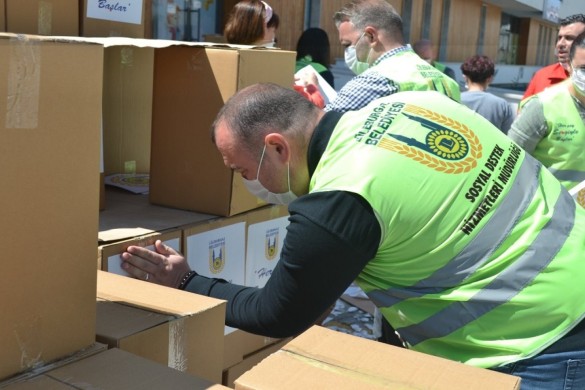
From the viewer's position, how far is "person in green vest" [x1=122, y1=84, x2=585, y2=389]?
1.32 metres

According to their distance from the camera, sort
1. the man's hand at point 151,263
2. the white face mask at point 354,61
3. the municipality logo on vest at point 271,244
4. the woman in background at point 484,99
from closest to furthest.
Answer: the man's hand at point 151,263 < the municipality logo on vest at point 271,244 < the white face mask at point 354,61 < the woman in background at point 484,99

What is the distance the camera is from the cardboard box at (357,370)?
1.22m

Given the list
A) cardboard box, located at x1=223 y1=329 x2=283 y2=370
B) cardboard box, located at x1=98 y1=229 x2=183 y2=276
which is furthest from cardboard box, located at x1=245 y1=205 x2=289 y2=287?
cardboard box, located at x1=98 y1=229 x2=183 y2=276

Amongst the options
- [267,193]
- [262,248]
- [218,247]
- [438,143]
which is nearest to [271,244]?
[262,248]

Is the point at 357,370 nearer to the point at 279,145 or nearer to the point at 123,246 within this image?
the point at 279,145

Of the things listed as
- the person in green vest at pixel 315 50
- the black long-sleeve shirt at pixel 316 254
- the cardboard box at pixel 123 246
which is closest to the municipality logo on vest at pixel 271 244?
the cardboard box at pixel 123 246

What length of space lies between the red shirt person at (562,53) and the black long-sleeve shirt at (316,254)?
9.80 feet

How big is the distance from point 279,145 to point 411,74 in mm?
1473

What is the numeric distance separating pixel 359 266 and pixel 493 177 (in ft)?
1.03

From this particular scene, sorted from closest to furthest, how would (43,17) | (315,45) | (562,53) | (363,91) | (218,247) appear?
(43,17)
(218,247)
(363,91)
(562,53)
(315,45)

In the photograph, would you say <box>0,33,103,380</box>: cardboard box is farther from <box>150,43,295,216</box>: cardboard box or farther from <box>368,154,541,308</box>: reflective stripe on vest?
<box>150,43,295,216</box>: cardboard box

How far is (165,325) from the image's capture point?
4.96ft

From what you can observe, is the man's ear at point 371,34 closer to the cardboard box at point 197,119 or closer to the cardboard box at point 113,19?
the cardboard box at point 197,119

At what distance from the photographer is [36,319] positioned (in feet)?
4.19
